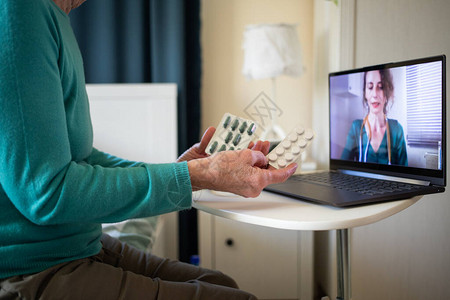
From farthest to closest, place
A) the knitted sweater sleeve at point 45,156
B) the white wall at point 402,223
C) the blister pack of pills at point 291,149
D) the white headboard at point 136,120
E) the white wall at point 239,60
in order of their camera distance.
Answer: the white wall at point 239,60
the white headboard at point 136,120
the white wall at point 402,223
the blister pack of pills at point 291,149
the knitted sweater sleeve at point 45,156

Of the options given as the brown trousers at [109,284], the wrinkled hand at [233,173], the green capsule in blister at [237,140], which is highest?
the green capsule in blister at [237,140]

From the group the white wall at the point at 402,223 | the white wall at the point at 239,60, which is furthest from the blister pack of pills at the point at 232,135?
the white wall at the point at 239,60

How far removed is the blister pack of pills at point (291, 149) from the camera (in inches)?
29.6

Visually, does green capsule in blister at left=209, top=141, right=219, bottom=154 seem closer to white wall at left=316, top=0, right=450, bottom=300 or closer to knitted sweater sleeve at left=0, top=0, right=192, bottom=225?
knitted sweater sleeve at left=0, top=0, right=192, bottom=225

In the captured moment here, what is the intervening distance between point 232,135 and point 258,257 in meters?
0.78

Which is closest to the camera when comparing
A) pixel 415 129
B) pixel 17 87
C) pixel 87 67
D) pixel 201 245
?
pixel 17 87

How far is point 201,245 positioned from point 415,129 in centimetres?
92

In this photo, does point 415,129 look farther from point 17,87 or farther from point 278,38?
point 278,38

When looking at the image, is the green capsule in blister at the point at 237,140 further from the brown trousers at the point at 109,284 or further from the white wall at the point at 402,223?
the white wall at the point at 402,223

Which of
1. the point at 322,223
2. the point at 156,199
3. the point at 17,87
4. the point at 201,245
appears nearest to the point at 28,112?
the point at 17,87

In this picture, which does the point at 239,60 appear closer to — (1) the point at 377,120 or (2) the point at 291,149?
(1) the point at 377,120

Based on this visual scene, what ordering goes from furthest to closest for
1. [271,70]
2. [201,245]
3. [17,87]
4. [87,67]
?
1. [87,67]
2. [271,70]
3. [201,245]
4. [17,87]

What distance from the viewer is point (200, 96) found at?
186 centimetres

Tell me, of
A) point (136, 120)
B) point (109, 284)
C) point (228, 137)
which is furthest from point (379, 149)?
point (136, 120)
